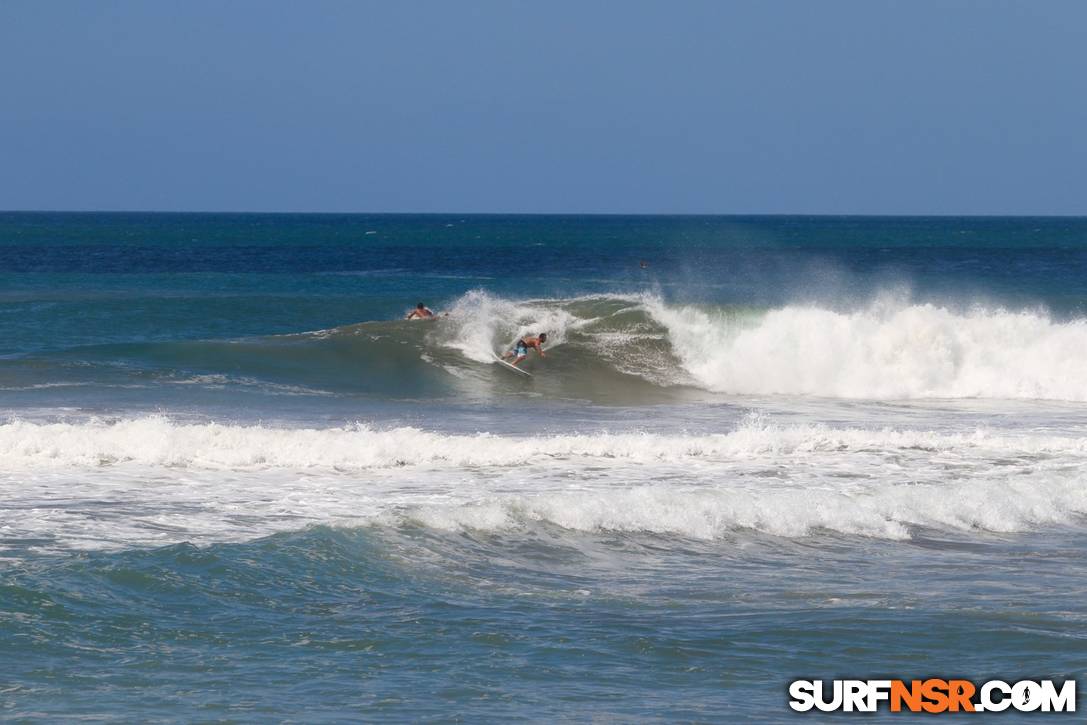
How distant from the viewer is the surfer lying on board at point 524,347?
25859mm

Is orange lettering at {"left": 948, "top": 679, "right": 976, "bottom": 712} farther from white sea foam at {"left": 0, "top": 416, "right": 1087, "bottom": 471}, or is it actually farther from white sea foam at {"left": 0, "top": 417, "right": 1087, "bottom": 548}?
white sea foam at {"left": 0, "top": 416, "right": 1087, "bottom": 471}

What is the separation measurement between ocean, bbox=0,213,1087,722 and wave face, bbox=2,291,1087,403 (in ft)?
0.33

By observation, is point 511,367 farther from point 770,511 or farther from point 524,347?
point 770,511

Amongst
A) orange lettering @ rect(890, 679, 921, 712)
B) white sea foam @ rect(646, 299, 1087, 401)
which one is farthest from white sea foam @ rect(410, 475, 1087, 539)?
white sea foam @ rect(646, 299, 1087, 401)

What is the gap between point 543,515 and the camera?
11.4 meters

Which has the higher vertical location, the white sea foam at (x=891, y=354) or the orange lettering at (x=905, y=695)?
the white sea foam at (x=891, y=354)

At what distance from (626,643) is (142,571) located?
3.67m


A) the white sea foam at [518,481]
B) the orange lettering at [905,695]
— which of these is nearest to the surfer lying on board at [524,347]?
the white sea foam at [518,481]

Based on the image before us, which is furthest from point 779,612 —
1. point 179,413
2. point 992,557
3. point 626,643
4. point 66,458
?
point 179,413

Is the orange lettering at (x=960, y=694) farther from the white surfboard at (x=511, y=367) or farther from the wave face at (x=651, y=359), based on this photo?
the white surfboard at (x=511, y=367)

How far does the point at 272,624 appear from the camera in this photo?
26.8 feet

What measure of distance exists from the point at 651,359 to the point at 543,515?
1516 centimetres

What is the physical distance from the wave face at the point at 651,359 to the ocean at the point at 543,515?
99mm

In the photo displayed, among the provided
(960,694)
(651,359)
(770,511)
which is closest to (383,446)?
(770,511)
